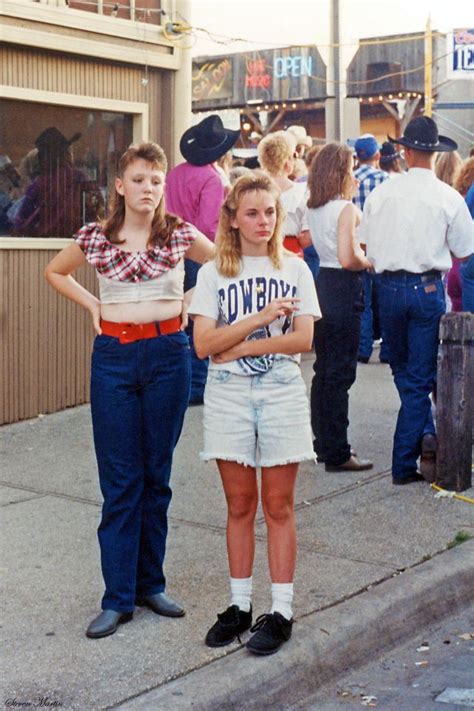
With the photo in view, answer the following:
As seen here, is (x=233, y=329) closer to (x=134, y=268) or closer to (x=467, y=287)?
(x=134, y=268)

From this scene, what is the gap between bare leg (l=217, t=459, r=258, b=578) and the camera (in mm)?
4598

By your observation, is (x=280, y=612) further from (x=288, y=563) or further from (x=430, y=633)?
(x=430, y=633)

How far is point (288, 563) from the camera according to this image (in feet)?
15.1

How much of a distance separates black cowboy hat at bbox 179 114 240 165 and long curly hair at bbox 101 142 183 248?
3836 millimetres

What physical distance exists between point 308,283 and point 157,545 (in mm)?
1234

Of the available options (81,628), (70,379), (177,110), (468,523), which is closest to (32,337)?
(70,379)

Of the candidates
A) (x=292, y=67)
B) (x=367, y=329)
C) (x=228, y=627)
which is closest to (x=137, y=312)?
(x=228, y=627)

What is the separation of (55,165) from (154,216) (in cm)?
430

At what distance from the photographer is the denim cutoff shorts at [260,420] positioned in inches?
178

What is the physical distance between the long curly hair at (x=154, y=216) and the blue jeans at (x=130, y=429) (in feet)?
1.28

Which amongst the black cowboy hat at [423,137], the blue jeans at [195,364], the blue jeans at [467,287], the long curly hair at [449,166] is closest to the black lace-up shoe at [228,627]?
the black cowboy hat at [423,137]

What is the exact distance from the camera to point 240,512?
4637 mm

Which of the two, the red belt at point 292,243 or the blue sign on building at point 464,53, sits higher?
the blue sign on building at point 464,53

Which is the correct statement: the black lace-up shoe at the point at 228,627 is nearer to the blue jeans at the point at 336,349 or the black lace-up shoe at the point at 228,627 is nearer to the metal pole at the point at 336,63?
the blue jeans at the point at 336,349
